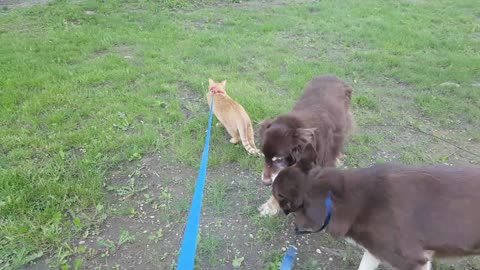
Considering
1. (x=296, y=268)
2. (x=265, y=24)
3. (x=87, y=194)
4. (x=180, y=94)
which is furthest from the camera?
(x=265, y=24)

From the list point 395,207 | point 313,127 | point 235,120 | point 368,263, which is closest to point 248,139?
point 235,120

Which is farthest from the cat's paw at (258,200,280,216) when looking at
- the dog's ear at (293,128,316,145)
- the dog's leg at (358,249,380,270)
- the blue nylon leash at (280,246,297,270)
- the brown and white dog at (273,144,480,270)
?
the dog's leg at (358,249,380,270)

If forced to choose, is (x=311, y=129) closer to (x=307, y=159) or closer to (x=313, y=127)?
(x=313, y=127)

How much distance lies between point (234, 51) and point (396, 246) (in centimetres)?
616

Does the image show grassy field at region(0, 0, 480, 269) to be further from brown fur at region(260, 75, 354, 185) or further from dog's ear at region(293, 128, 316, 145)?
dog's ear at region(293, 128, 316, 145)

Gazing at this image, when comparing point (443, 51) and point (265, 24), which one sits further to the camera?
point (265, 24)

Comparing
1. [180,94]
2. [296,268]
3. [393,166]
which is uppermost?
[393,166]

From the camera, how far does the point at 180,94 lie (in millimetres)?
6730

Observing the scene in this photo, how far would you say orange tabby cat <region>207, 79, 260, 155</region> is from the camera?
512 centimetres

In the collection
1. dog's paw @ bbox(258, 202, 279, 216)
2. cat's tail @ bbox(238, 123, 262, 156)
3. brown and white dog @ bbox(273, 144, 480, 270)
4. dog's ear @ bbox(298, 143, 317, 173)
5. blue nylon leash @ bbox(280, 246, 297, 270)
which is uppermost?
dog's ear @ bbox(298, 143, 317, 173)

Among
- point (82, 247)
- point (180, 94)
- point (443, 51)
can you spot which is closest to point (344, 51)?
point (443, 51)

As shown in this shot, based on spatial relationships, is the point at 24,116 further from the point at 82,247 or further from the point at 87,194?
the point at 82,247

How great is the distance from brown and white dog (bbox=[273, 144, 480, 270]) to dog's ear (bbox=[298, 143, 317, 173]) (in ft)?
0.15

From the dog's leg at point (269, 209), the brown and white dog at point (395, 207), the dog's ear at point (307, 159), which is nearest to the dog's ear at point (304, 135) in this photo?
the dog's ear at point (307, 159)
